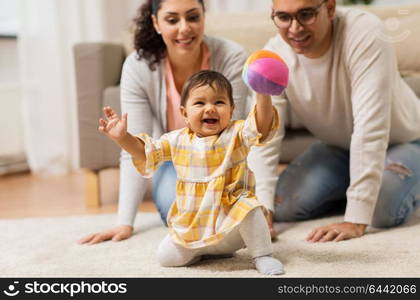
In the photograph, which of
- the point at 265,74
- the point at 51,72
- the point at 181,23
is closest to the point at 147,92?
the point at 181,23

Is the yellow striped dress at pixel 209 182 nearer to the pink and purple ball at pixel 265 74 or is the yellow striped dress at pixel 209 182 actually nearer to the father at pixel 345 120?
the pink and purple ball at pixel 265 74

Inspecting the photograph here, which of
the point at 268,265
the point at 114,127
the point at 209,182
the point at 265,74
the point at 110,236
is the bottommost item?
the point at 110,236

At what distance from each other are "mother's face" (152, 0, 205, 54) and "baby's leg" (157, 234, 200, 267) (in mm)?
480

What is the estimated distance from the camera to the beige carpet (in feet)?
3.38

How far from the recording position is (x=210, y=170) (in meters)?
1.03

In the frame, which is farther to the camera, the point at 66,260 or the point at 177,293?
the point at 66,260

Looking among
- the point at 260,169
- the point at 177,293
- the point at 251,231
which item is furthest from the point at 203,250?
the point at 260,169

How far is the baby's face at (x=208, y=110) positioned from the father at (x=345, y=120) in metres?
0.30

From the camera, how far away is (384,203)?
4.41ft

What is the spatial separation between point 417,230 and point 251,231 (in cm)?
49

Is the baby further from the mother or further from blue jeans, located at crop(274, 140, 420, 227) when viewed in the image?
blue jeans, located at crop(274, 140, 420, 227)

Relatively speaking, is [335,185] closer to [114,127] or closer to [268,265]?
[268,265]

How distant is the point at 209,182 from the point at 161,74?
475 millimetres

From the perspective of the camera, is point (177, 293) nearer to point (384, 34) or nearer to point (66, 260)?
point (66, 260)
